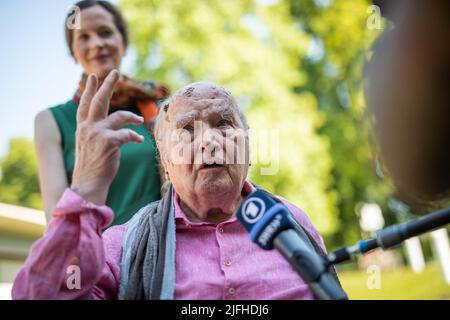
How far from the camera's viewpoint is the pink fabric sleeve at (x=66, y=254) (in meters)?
1.18

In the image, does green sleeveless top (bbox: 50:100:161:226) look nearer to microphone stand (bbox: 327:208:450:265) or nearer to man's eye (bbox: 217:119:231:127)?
man's eye (bbox: 217:119:231:127)

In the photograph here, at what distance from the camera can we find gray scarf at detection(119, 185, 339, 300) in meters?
1.38

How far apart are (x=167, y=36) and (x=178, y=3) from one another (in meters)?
0.66

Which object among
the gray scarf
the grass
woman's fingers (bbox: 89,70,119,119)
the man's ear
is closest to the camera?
woman's fingers (bbox: 89,70,119,119)

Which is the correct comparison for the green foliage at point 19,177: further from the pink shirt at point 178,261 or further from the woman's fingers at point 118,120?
the woman's fingers at point 118,120

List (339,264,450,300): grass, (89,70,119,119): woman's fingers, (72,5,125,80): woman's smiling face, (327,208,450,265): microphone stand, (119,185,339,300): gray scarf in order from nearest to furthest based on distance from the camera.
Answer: (327,208,450,265): microphone stand → (89,70,119,119): woman's fingers → (119,185,339,300): gray scarf → (72,5,125,80): woman's smiling face → (339,264,450,300): grass

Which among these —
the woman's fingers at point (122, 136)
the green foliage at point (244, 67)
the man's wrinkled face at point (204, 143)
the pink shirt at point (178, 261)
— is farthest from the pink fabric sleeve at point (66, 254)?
the green foliage at point (244, 67)

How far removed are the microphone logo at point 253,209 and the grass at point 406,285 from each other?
15.9ft

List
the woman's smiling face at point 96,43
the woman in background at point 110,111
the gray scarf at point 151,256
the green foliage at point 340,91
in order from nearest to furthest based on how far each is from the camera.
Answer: the gray scarf at point 151,256, the woman in background at point 110,111, the woman's smiling face at point 96,43, the green foliage at point 340,91

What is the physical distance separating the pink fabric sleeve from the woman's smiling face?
1.03 meters

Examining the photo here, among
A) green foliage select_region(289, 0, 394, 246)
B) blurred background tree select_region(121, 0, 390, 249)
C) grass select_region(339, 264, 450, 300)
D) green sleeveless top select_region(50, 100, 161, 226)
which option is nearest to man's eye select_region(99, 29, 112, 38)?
green sleeveless top select_region(50, 100, 161, 226)

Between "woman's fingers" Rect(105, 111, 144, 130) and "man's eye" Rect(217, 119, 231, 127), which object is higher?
"woman's fingers" Rect(105, 111, 144, 130)

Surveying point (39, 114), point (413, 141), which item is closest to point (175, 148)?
point (39, 114)

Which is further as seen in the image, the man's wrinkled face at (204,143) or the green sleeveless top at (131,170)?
the green sleeveless top at (131,170)
